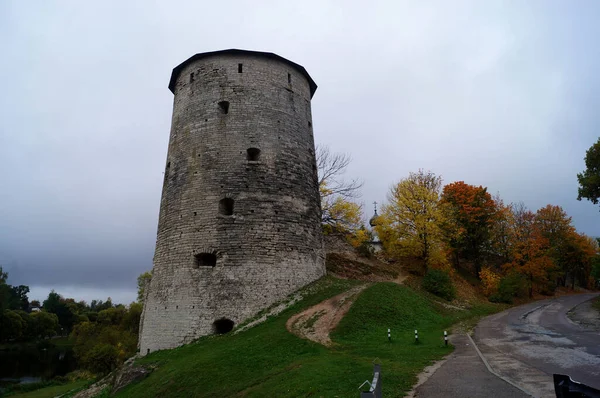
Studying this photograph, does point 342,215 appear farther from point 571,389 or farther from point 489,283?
point 571,389

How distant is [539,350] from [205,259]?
473 inches

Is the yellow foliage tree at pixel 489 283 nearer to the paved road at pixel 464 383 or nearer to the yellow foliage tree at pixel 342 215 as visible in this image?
the yellow foliage tree at pixel 342 215

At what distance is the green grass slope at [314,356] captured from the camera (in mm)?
7859

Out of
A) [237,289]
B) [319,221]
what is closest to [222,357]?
[237,289]

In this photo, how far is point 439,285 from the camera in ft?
74.6

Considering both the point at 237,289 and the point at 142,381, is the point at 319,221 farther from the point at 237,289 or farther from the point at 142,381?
the point at 142,381

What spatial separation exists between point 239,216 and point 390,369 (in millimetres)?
9919

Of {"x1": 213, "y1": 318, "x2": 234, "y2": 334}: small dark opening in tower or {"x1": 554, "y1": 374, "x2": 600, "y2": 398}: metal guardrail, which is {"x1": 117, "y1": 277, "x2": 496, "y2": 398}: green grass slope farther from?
{"x1": 554, "y1": 374, "x2": 600, "y2": 398}: metal guardrail

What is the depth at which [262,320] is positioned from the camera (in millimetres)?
14922

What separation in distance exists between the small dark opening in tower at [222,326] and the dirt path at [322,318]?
2.88m

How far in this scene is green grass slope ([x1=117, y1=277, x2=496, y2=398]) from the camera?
7.86 meters

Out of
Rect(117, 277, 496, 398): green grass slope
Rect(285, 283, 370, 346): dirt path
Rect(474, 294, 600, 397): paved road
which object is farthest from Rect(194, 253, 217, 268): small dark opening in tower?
Rect(474, 294, 600, 397): paved road

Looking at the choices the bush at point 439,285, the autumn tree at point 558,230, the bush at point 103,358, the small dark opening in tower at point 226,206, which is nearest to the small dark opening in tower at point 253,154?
the small dark opening in tower at point 226,206

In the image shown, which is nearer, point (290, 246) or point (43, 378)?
point (290, 246)
